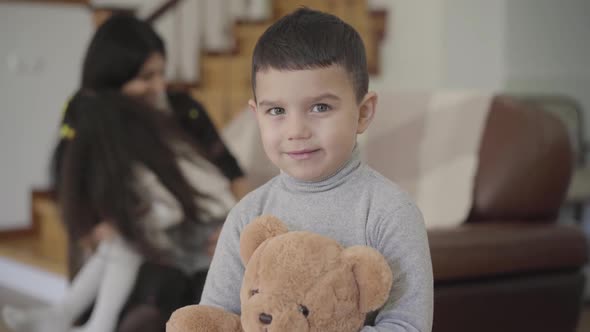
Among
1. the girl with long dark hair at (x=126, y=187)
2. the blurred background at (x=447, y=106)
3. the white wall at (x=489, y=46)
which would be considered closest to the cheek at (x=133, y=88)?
the girl with long dark hair at (x=126, y=187)

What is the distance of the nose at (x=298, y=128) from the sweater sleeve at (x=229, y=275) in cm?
18

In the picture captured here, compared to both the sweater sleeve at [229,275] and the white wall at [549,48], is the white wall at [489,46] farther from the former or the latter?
the sweater sleeve at [229,275]

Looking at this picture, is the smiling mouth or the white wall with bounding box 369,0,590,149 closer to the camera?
the smiling mouth

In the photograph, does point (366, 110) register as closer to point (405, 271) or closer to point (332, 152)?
point (332, 152)

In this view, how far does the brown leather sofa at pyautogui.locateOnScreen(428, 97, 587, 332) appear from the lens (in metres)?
1.75

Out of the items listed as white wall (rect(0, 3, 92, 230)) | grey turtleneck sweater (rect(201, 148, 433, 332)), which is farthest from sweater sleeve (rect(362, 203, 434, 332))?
white wall (rect(0, 3, 92, 230))

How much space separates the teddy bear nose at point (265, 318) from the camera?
95cm

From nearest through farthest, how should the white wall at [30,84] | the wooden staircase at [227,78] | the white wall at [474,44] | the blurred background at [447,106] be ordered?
1. the blurred background at [447,106]
2. the white wall at [474,44]
3. the wooden staircase at [227,78]
4. the white wall at [30,84]

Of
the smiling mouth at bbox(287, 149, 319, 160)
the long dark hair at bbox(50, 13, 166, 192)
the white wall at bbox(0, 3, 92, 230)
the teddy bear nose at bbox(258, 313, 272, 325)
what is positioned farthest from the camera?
the white wall at bbox(0, 3, 92, 230)

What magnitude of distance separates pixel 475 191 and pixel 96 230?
1.03 meters

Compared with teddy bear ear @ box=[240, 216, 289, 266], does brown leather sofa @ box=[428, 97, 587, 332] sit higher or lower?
lower

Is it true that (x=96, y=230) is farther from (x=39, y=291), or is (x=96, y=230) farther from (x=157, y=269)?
(x=39, y=291)

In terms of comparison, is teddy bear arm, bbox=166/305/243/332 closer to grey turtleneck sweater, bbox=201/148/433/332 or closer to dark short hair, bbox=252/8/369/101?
grey turtleneck sweater, bbox=201/148/433/332

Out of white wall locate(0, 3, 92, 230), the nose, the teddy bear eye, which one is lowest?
white wall locate(0, 3, 92, 230)
